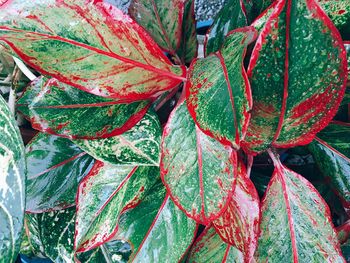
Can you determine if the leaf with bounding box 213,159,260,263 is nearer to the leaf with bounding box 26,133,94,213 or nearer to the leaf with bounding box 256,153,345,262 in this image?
the leaf with bounding box 256,153,345,262

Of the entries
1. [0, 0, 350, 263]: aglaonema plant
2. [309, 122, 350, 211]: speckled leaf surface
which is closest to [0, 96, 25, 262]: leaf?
[0, 0, 350, 263]: aglaonema plant

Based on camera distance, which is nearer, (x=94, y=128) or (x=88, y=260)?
(x=94, y=128)

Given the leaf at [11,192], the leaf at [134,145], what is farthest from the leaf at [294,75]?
the leaf at [11,192]

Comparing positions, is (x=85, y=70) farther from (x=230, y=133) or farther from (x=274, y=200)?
(x=274, y=200)

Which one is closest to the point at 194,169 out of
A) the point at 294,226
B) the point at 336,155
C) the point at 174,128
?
the point at 174,128

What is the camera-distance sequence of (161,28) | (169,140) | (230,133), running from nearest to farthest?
1. (230,133)
2. (169,140)
3. (161,28)

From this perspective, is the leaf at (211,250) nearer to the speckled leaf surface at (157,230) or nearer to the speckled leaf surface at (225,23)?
the speckled leaf surface at (157,230)

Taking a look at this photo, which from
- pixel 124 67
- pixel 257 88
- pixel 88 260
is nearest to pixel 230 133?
pixel 257 88
